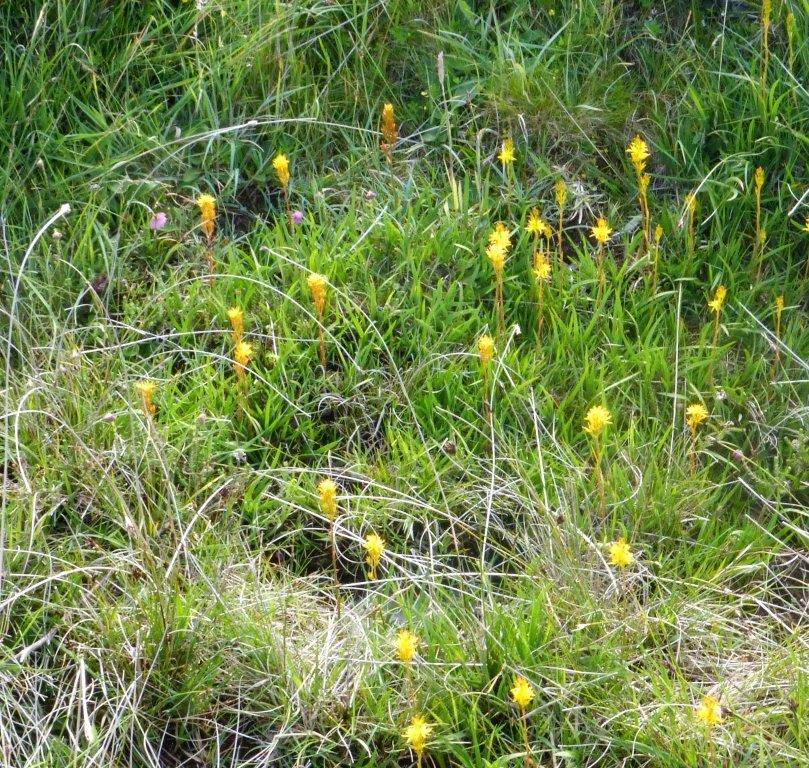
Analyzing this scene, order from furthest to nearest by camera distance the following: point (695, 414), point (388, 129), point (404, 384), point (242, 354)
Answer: point (388, 129) < point (404, 384) < point (242, 354) < point (695, 414)

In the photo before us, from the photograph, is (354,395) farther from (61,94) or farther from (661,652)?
(61,94)

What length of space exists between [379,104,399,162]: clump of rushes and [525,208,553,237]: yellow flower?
18.9 inches

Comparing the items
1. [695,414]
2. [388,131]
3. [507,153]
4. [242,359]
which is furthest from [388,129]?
[695,414]

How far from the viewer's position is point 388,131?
3430 mm

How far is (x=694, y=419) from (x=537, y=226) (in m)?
0.71

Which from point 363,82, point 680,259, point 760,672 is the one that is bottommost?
point 760,672

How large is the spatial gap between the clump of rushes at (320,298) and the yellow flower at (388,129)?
607 millimetres

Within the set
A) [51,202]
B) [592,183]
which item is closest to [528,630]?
[592,183]

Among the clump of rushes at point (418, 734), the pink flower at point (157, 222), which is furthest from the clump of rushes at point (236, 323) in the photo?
the clump of rushes at point (418, 734)

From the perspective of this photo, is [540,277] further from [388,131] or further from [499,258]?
[388,131]

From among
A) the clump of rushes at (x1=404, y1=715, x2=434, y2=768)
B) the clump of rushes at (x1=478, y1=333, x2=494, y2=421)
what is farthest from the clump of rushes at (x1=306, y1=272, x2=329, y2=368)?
the clump of rushes at (x1=404, y1=715, x2=434, y2=768)

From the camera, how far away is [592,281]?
3.10 meters

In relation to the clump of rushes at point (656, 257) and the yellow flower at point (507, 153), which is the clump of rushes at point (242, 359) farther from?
the clump of rushes at point (656, 257)

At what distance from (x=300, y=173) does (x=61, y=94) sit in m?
0.76
